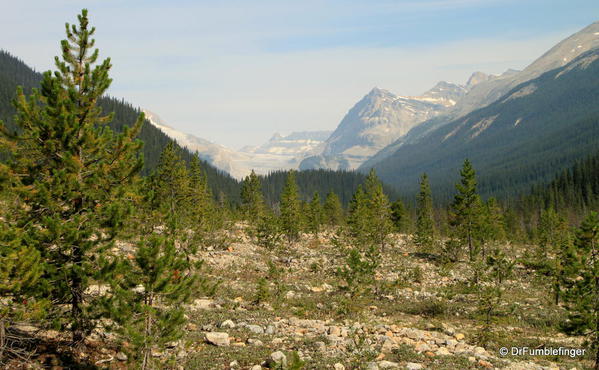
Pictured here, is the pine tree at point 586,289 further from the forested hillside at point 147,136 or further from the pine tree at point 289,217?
the forested hillside at point 147,136

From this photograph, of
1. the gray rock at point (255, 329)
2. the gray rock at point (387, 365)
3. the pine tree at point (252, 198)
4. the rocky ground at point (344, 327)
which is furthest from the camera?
the pine tree at point (252, 198)

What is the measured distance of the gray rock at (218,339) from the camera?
14.2 m

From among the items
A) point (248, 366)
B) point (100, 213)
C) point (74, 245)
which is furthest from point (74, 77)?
point (248, 366)

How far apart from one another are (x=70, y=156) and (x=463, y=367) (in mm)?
14460

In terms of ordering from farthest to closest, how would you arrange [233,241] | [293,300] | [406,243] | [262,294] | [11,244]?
1. [406,243]
2. [233,241]
3. [293,300]
4. [262,294]
5. [11,244]

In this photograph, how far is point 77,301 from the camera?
11.3 meters

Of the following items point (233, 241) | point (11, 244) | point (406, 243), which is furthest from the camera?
point (406, 243)

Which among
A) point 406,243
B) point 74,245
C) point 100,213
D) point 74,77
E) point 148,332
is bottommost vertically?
point 406,243

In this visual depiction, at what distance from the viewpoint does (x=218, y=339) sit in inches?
562

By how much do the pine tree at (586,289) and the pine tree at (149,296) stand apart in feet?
48.8

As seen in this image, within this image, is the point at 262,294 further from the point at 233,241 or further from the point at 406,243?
the point at 406,243

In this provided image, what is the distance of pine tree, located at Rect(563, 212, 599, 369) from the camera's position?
14.3m

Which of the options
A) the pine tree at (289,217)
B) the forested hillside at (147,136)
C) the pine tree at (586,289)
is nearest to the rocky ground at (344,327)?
the pine tree at (586,289)

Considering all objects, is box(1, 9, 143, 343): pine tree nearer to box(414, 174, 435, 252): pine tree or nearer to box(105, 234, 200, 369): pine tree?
box(105, 234, 200, 369): pine tree
